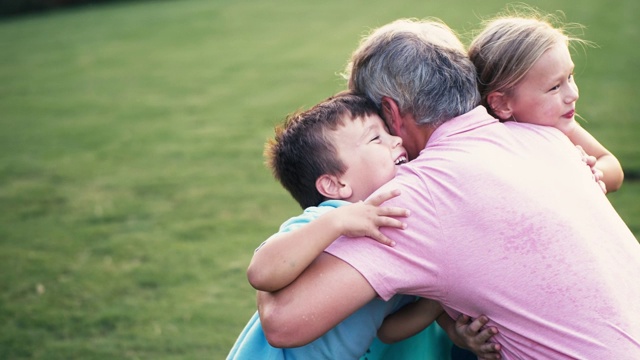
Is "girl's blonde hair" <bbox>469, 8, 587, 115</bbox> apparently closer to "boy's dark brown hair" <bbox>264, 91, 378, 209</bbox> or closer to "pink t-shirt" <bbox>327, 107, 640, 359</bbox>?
A: "boy's dark brown hair" <bbox>264, 91, 378, 209</bbox>

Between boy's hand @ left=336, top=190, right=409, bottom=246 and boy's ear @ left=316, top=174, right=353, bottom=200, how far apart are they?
14.6 inches

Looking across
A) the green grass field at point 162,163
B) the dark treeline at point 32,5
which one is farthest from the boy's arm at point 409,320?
the dark treeline at point 32,5

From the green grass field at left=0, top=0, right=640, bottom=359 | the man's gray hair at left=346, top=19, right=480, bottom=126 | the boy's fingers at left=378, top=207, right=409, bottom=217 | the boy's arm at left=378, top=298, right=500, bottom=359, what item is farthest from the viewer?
the green grass field at left=0, top=0, right=640, bottom=359

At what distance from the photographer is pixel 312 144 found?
2.49 m

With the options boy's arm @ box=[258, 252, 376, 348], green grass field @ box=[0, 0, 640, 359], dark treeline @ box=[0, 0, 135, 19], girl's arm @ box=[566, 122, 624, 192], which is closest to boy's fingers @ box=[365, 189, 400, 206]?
boy's arm @ box=[258, 252, 376, 348]

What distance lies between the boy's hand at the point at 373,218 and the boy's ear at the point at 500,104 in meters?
0.78

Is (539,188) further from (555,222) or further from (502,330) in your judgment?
(502,330)

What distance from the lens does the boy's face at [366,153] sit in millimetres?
2424

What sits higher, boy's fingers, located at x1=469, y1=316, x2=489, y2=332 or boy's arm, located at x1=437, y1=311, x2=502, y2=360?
boy's fingers, located at x1=469, y1=316, x2=489, y2=332

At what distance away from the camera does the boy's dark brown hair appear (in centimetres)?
247

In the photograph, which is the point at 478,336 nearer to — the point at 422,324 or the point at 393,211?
the point at 422,324

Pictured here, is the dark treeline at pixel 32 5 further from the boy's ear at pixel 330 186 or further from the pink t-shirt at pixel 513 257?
the pink t-shirt at pixel 513 257

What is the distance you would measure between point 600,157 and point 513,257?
116 cm

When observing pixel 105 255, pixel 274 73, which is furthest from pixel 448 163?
pixel 274 73
